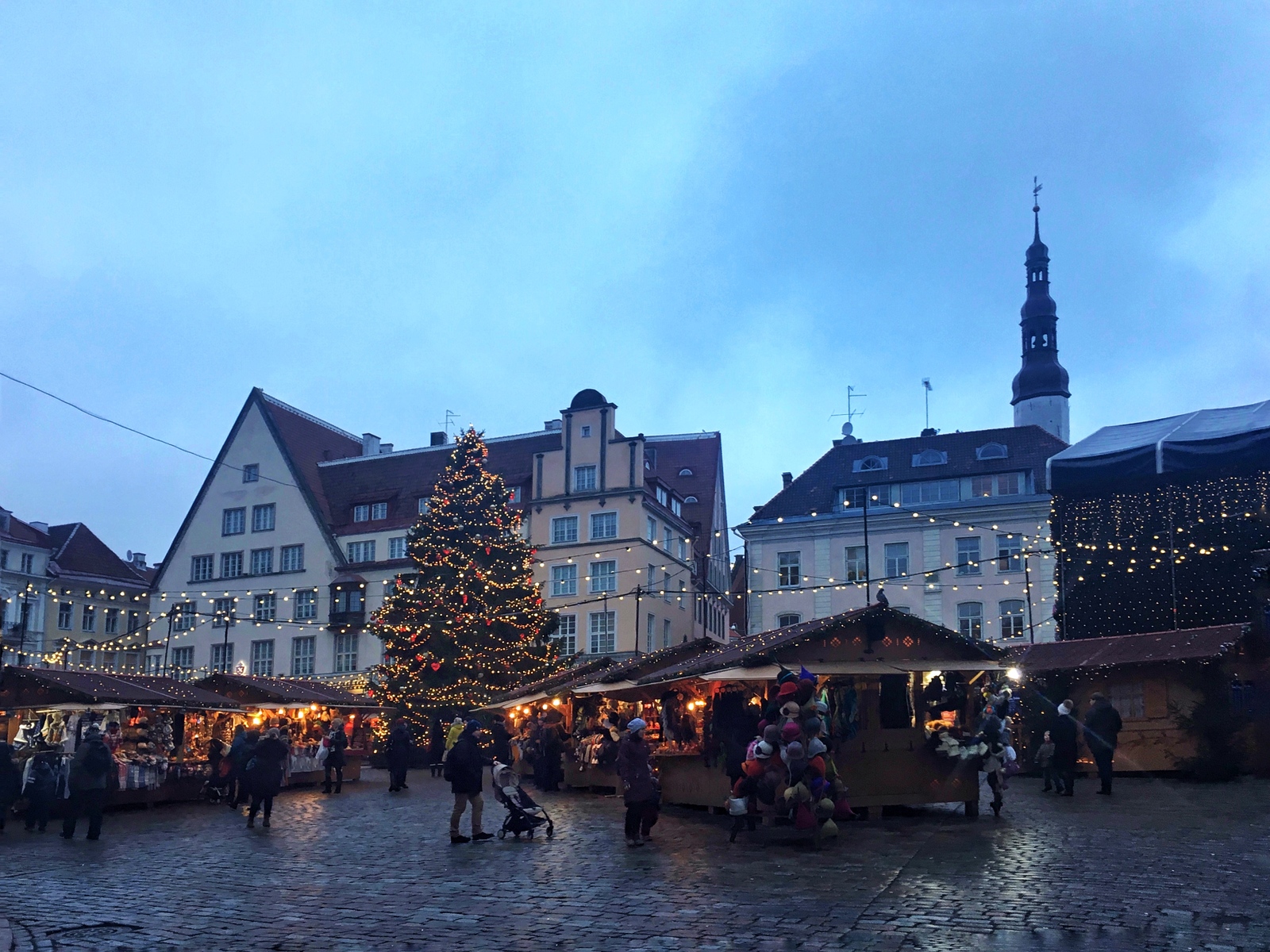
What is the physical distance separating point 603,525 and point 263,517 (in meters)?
18.1

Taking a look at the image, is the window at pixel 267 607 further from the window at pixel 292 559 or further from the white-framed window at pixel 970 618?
the white-framed window at pixel 970 618

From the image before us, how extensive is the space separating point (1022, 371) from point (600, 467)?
4152 centimetres

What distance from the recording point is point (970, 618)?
50438 millimetres

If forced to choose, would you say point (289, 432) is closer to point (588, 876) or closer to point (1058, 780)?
point (1058, 780)

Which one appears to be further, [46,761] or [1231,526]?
[1231,526]

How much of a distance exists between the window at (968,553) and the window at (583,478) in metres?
15.8

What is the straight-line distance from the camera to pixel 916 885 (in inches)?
430

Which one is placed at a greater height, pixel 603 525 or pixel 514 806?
pixel 603 525

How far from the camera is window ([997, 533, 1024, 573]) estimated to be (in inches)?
1971

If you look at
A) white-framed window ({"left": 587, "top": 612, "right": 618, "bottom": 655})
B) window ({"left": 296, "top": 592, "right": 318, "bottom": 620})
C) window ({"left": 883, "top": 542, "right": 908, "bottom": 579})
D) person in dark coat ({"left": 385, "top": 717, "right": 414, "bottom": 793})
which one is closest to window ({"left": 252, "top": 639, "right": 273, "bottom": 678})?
window ({"left": 296, "top": 592, "right": 318, "bottom": 620})

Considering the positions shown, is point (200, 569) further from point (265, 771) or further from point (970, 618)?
point (265, 771)

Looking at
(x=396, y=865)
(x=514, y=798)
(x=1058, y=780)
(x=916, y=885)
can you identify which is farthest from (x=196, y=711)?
(x=916, y=885)

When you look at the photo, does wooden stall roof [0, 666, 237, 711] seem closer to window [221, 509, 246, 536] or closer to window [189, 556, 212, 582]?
window [221, 509, 246, 536]

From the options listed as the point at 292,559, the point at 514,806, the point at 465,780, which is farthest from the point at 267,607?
the point at 465,780
